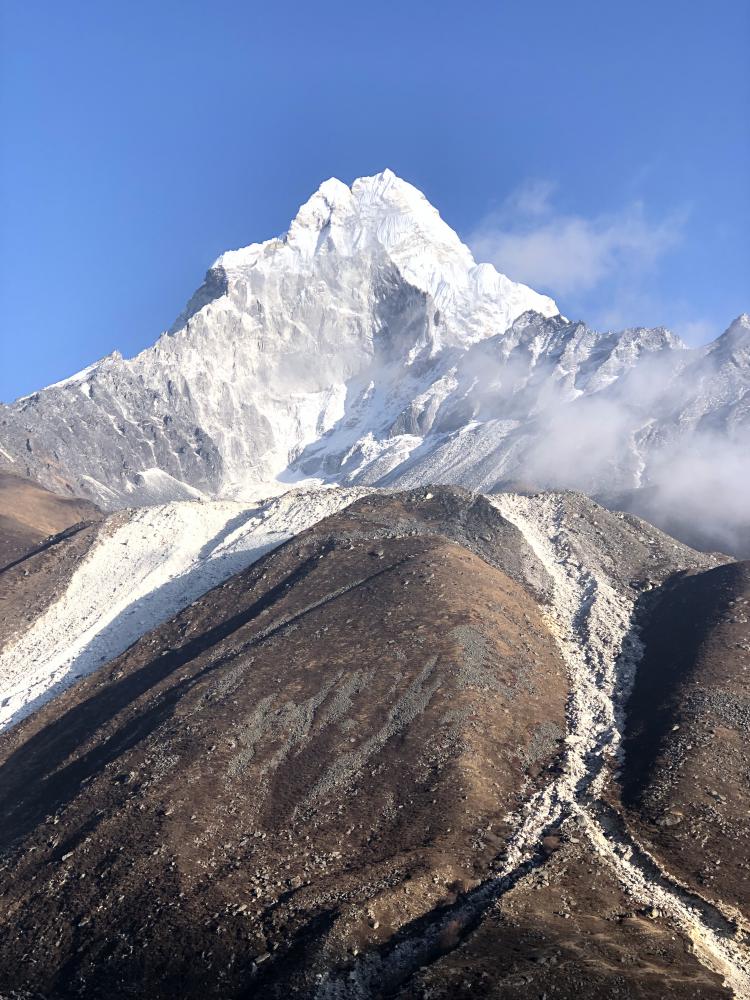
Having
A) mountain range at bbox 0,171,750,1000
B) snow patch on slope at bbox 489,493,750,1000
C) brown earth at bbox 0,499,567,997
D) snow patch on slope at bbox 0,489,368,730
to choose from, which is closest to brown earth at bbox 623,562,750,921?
mountain range at bbox 0,171,750,1000

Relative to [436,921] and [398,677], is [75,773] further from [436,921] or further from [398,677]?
[436,921]

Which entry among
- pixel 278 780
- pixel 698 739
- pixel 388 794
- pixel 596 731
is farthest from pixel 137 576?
pixel 698 739

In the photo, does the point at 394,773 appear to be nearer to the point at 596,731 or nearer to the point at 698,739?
the point at 596,731

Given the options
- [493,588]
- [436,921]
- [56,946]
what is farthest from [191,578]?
[436,921]

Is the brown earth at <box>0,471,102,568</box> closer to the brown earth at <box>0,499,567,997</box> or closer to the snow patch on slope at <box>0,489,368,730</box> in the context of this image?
the snow patch on slope at <box>0,489,368,730</box>

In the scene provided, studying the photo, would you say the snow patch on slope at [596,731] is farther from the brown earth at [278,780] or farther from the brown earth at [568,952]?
the brown earth at [278,780]

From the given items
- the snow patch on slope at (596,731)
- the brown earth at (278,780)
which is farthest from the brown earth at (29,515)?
the snow patch on slope at (596,731)
